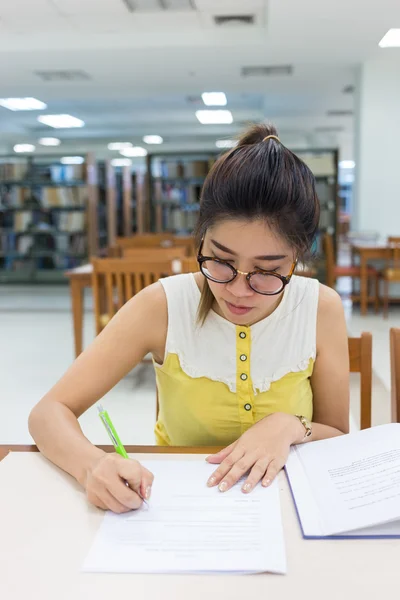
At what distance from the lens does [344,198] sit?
2106cm

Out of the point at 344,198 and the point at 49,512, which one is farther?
the point at 344,198

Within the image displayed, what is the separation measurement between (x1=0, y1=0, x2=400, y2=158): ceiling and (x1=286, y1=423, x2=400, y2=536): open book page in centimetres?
440

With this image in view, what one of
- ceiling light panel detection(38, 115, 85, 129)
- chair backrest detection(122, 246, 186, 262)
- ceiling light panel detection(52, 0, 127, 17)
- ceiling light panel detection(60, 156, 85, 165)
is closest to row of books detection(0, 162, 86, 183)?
ceiling light panel detection(60, 156, 85, 165)

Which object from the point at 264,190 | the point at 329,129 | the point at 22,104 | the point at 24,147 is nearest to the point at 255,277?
the point at 264,190

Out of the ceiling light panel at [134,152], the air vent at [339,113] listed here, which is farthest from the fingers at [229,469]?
the ceiling light panel at [134,152]

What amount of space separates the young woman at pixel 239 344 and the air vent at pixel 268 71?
6.23m

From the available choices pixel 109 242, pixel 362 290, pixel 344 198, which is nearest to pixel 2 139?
pixel 109 242

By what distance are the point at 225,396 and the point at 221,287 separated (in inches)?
9.9

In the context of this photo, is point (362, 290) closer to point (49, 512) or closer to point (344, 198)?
point (49, 512)

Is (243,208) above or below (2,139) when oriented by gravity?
below

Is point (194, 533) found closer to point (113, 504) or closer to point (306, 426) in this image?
point (113, 504)

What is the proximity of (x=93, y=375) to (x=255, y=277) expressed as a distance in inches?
14.9

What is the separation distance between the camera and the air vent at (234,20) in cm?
530

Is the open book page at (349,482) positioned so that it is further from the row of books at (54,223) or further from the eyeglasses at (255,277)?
the row of books at (54,223)
